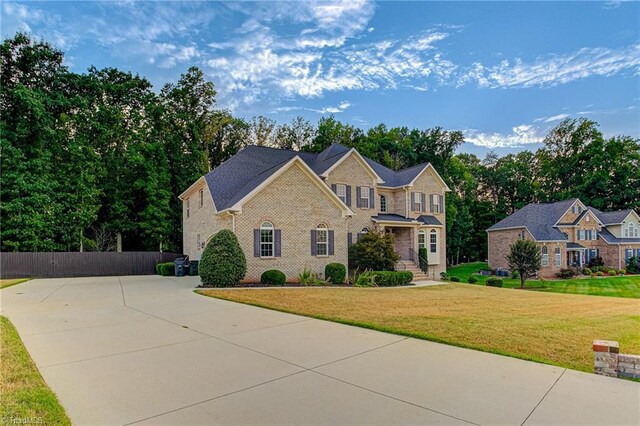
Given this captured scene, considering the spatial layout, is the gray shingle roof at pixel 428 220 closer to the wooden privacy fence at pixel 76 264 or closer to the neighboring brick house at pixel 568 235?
the neighboring brick house at pixel 568 235

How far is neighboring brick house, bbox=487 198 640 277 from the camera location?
34.1 metres

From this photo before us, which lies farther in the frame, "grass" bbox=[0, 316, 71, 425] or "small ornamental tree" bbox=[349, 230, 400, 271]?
"small ornamental tree" bbox=[349, 230, 400, 271]

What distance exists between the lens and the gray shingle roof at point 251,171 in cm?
1927

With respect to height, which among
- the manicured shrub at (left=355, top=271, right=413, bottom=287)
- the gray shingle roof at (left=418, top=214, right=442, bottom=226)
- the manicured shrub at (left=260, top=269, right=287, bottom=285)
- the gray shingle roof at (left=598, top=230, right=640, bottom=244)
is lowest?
the manicured shrub at (left=355, top=271, right=413, bottom=287)

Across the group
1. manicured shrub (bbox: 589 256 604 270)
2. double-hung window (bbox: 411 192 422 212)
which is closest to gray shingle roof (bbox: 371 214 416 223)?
double-hung window (bbox: 411 192 422 212)

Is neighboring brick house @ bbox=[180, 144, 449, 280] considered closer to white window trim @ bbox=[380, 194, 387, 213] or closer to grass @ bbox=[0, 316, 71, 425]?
white window trim @ bbox=[380, 194, 387, 213]

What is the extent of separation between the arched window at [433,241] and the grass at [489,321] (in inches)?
579

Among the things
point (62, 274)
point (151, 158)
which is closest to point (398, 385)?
point (62, 274)

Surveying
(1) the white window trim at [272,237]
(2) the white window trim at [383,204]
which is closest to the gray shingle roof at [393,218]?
(2) the white window trim at [383,204]

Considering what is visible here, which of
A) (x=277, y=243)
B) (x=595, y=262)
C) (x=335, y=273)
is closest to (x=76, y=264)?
(x=277, y=243)

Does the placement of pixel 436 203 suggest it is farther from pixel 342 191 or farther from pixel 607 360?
pixel 607 360

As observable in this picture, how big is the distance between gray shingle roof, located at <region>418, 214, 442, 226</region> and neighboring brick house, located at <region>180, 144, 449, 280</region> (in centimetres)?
9

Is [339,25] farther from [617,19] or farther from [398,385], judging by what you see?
[398,385]

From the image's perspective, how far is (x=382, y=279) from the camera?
61.8ft
